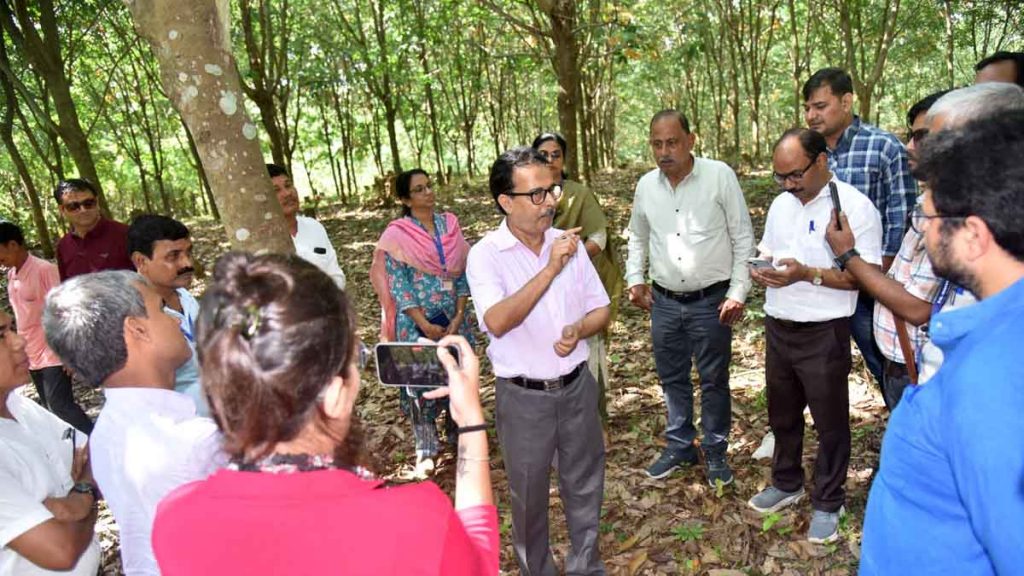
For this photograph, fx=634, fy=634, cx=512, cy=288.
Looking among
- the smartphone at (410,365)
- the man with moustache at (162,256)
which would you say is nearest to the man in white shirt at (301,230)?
the man with moustache at (162,256)

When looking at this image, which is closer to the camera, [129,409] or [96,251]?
[129,409]

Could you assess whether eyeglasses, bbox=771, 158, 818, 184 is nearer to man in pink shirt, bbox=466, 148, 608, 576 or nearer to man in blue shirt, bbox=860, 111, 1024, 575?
man in pink shirt, bbox=466, 148, 608, 576

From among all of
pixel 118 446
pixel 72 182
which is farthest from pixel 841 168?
pixel 72 182

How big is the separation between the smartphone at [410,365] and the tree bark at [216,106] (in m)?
0.94

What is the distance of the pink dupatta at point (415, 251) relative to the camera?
14.6 feet

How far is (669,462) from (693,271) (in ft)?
4.38

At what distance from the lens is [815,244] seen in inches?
129

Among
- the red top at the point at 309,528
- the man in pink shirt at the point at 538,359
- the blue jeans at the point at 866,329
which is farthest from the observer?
the blue jeans at the point at 866,329

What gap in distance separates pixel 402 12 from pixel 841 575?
1589 cm

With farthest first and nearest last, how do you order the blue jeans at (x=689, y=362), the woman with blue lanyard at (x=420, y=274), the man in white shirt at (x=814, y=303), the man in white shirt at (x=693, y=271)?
the woman with blue lanyard at (x=420, y=274), the blue jeans at (x=689, y=362), the man in white shirt at (x=693, y=271), the man in white shirt at (x=814, y=303)

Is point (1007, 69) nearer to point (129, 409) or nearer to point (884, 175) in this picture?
point (884, 175)

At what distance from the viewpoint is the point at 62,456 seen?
2318mm

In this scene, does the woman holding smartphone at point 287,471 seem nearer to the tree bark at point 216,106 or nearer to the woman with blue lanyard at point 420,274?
the tree bark at point 216,106

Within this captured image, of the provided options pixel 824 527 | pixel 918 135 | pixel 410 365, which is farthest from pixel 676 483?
pixel 410 365
